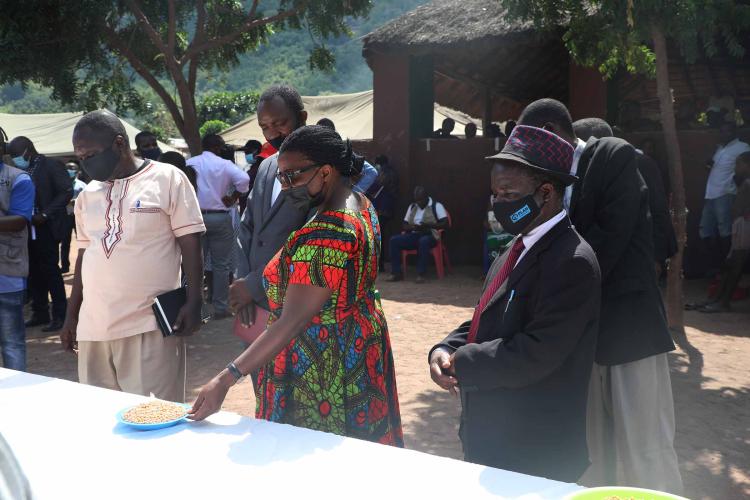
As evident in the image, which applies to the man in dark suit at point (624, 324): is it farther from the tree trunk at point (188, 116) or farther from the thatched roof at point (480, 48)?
the tree trunk at point (188, 116)

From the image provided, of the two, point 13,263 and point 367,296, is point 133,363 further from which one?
point 13,263

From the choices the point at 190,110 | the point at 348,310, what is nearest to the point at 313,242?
the point at 348,310

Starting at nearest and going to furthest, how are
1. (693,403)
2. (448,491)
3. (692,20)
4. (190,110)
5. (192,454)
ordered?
(448,491) < (192,454) < (693,403) < (692,20) < (190,110)

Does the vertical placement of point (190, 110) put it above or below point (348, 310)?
above

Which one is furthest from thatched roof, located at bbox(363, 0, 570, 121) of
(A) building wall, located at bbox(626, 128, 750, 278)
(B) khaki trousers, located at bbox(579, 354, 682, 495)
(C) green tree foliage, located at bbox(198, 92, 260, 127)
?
(C) green tree foliage, located at bbox(198, 92, 260, 127)

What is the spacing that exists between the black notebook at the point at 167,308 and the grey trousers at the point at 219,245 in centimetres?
416

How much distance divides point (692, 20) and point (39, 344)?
612 cm

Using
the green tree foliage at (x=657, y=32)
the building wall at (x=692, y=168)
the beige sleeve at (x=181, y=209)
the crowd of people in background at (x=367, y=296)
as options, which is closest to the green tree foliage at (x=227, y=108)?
the building wall at (x=692, y=168)

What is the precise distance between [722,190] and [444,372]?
24.4 feet

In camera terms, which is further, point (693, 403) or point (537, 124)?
point (693, 403)

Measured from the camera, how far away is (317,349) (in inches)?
93.9

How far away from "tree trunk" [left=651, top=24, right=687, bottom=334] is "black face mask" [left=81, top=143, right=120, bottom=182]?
4.82m

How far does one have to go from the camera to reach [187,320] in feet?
9.99

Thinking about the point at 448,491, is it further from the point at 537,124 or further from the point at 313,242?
the point at 537,124
